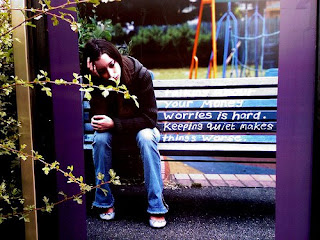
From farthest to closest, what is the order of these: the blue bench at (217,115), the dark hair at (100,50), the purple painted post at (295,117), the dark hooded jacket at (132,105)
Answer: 1. the blue bench at (217,115)
2. the dark hooded jacket at (132,105)
3. the dark hair at (100,50)
4. the purple painted post at (295,117)

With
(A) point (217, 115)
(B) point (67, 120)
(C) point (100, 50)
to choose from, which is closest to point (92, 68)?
(C) point (100, 50)

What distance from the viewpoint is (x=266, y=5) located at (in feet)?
24.0

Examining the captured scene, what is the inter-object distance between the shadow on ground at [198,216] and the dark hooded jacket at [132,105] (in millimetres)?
587

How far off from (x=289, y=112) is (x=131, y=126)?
1.02m

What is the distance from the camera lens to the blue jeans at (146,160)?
2188 millimetres

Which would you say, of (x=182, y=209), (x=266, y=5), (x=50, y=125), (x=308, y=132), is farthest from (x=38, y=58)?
(x=266, y=5)

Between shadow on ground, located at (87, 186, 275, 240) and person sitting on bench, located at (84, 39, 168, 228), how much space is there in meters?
0.09

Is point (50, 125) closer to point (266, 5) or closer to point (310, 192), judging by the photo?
point (310, 192)

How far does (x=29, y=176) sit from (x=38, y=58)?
1.70ft

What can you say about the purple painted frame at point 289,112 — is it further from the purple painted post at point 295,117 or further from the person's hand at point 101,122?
the person's hand at point 101,122

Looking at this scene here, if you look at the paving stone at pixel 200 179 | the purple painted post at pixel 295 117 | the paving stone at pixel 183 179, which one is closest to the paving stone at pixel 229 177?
the paving stone at pixel 200 179

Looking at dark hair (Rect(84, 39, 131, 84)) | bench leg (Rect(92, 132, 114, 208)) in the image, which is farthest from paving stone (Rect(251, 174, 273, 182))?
dark hair (Rect(84, 39, 131, 84))

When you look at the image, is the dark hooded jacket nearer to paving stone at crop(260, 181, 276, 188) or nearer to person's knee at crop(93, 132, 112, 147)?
person's knee at crop(93, 132, 112, 147)

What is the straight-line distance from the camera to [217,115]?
2432 mm
